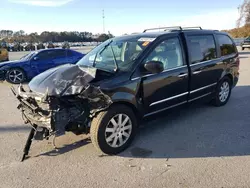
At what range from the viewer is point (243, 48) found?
2662 centimetres

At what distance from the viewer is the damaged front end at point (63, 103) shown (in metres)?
3.22

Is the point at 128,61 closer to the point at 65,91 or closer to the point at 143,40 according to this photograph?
the point at 143,40

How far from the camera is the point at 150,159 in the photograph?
3.46 metres

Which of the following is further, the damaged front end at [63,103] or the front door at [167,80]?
the front door at [167,80]

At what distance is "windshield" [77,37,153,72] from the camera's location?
3.86 metres

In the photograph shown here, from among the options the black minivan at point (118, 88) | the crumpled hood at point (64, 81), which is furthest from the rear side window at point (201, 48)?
the crumpled hood at point (64, 81)

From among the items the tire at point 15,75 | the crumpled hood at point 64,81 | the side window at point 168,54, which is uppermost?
the side window at point 168,54

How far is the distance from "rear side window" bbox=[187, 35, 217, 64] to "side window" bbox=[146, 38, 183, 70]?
0.34 meters

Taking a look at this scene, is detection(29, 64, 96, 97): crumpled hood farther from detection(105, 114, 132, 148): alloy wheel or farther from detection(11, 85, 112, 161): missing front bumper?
detection(105, 114, 132, 148): alloy wheel

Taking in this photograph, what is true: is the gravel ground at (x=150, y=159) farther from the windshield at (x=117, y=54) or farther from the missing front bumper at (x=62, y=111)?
the windshield at (x=117, y=54)

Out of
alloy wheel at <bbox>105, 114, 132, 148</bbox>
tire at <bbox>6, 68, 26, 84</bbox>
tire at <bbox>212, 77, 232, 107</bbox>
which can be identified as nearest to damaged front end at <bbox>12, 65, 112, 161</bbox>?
alloy wheel at <bbox>105, 114, 132, 148</bbox>

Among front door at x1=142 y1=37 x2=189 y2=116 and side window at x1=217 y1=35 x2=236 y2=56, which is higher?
side window at x1=217 y1=35 x2=236 y2=56

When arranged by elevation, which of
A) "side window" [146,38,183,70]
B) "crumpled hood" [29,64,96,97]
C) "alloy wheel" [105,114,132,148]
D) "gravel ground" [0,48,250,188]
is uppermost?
"side window" [146,38,183,70]

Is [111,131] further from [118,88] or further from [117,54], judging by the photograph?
[117,54]
